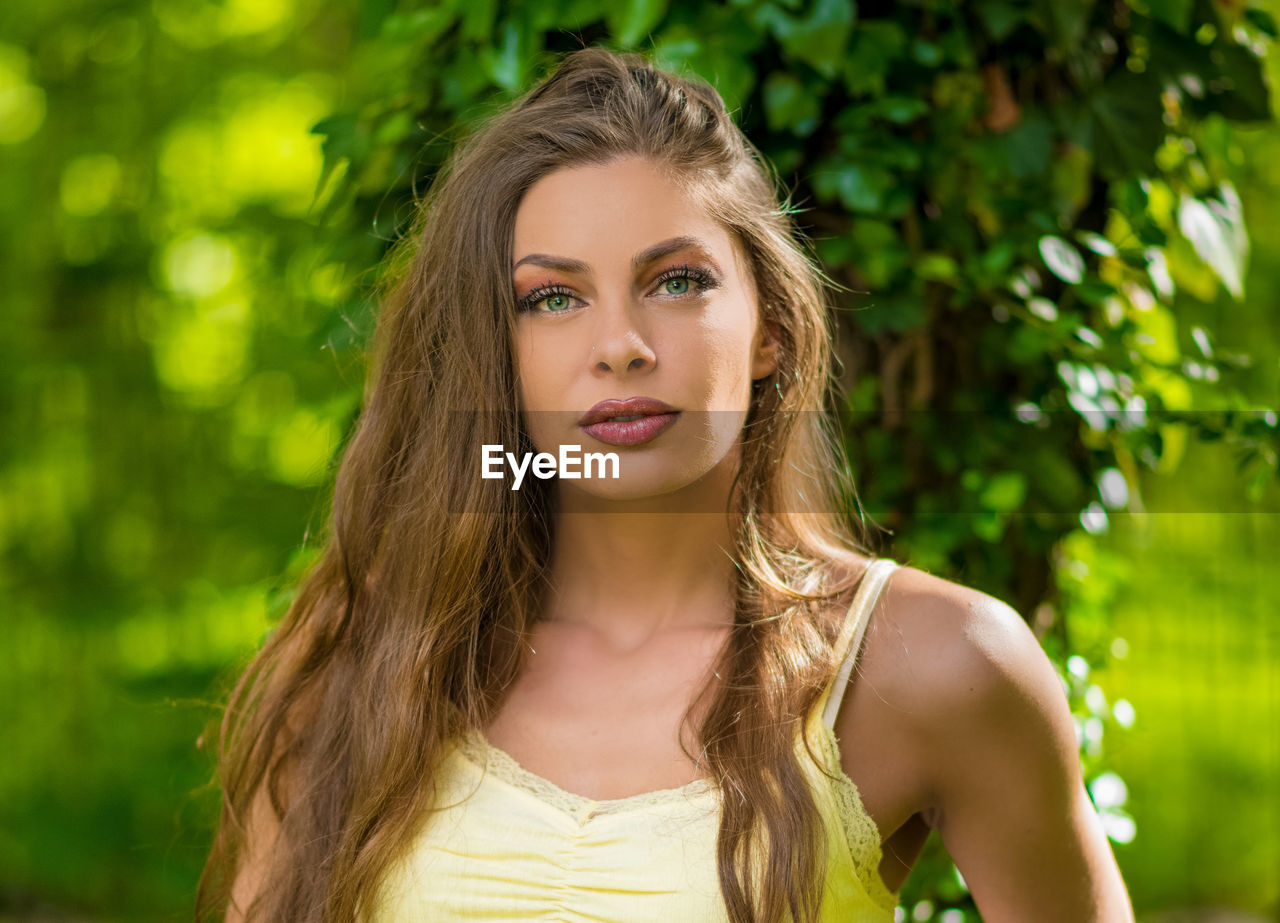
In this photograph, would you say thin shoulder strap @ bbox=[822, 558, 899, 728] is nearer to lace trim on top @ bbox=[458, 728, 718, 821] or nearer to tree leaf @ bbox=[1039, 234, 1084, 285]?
lace trim on top @ bbox=[458, 728, 718, 821]

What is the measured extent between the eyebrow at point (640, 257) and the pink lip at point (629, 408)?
0.53 ft

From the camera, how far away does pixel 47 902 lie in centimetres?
480

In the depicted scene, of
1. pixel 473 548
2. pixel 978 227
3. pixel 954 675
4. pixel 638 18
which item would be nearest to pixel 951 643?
pixel 954 675

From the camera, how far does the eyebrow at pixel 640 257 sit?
4.76ft

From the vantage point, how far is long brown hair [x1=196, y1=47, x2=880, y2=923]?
59.4 inches

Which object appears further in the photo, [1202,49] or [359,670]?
[1202,49]

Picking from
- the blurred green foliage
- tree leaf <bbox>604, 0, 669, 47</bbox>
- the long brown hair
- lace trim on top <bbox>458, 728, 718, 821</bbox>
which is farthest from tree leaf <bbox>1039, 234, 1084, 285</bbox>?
lace trim on top <bbox>458, 728, 718, 821</bbox>

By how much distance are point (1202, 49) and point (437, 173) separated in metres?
1.19

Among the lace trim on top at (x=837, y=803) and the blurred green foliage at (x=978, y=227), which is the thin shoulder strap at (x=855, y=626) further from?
the blurred green foliage at (x=978, y=227)

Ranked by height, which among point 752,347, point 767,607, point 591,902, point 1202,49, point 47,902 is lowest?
point 47,902

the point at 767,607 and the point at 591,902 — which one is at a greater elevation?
the point at 767,607

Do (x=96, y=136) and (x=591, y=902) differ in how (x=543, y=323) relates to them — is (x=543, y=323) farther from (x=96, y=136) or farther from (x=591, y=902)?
(x=96, y=136)

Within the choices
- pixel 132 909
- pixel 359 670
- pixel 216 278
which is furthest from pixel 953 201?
pixel 132 909

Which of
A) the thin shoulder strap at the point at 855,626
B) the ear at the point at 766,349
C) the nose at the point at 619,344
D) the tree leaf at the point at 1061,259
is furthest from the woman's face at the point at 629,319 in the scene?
the tree leaf at the point at 1061,259
